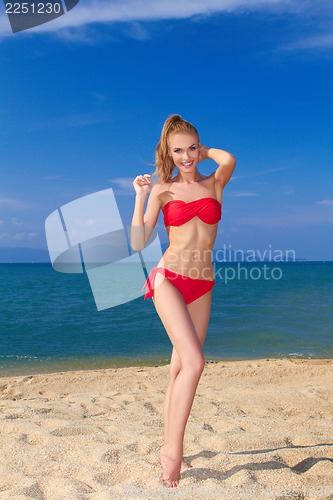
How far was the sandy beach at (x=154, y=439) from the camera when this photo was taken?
11.3ft

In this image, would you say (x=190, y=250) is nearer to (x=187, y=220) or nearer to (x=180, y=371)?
(x=187, y=220)

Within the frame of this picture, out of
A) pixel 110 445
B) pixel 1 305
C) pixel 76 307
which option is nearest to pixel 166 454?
pixel 110 445

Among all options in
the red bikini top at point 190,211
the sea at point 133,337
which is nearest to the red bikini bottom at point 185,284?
the red bikini top at point 190,211

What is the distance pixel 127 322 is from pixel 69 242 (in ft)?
37.1

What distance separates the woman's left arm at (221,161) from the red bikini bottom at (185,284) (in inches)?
30.6

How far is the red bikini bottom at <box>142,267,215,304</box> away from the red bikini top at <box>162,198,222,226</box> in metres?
0.37

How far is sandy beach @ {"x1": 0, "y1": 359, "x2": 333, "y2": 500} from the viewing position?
3430 mm

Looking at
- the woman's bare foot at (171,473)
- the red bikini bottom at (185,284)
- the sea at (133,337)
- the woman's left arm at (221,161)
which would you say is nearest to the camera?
the woman's bare foot at (171,473)

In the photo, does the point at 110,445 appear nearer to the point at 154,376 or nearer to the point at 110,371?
the point at 154,376

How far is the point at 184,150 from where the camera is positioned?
12.2ft

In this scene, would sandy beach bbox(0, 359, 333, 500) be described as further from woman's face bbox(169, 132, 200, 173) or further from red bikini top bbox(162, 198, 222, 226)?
woman's face bbox(169, 132, 200, 173)

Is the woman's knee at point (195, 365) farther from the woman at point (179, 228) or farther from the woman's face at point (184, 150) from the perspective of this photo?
the woman's face at point (184, 150)

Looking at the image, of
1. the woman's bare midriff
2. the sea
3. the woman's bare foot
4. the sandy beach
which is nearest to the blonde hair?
the woman's bare midriff

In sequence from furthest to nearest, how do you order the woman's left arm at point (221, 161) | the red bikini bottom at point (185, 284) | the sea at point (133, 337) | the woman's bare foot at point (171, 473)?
the sea at point (133, 337) → the woman's left arm at point (221, 161) → the red bikini bottom at point (185, 284) → the woman's bare foot at point (171, 473)
